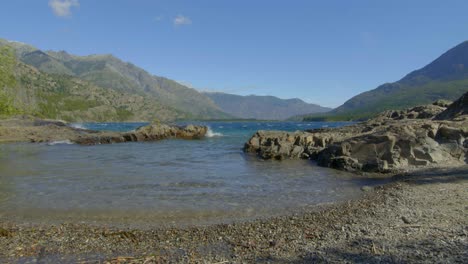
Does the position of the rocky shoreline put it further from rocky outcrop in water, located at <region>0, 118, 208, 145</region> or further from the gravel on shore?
rocky outcrop in water, located at <region>0, 118, 208, 145</region>

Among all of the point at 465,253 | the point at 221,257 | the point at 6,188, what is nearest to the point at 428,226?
the point at 465,253

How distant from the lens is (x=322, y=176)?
26266 mm

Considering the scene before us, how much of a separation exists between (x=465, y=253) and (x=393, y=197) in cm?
878

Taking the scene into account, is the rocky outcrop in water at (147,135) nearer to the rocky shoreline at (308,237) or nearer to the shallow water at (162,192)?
the shallow water at (162,192)

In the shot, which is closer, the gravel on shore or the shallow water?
the gravel on shore

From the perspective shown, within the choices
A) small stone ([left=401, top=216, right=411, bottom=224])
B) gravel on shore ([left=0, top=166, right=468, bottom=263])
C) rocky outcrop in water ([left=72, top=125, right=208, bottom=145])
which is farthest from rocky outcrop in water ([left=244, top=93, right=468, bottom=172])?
rocky outcrop in water ([left=72, top=125, right=208, bottom=145])

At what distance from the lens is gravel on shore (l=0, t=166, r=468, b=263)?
9.80 meters

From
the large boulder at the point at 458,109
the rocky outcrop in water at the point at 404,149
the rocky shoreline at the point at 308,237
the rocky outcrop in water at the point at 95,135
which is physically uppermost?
the large boulder at the point at 458,109

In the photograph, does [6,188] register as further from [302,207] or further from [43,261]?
[302,207]

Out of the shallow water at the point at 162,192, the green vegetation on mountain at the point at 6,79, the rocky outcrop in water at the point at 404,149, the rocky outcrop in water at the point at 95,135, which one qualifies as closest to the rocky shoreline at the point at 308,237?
the shallow water at the point at 162,192

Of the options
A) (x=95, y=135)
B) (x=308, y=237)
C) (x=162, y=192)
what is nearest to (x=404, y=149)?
(x=162, y=192)

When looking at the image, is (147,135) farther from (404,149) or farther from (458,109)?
(404,149)

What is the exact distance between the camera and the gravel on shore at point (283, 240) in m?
9.80

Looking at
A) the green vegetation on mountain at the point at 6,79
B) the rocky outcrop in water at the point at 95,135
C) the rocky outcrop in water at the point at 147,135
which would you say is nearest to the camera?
the green vegetation on mountain at the point at 6,79
